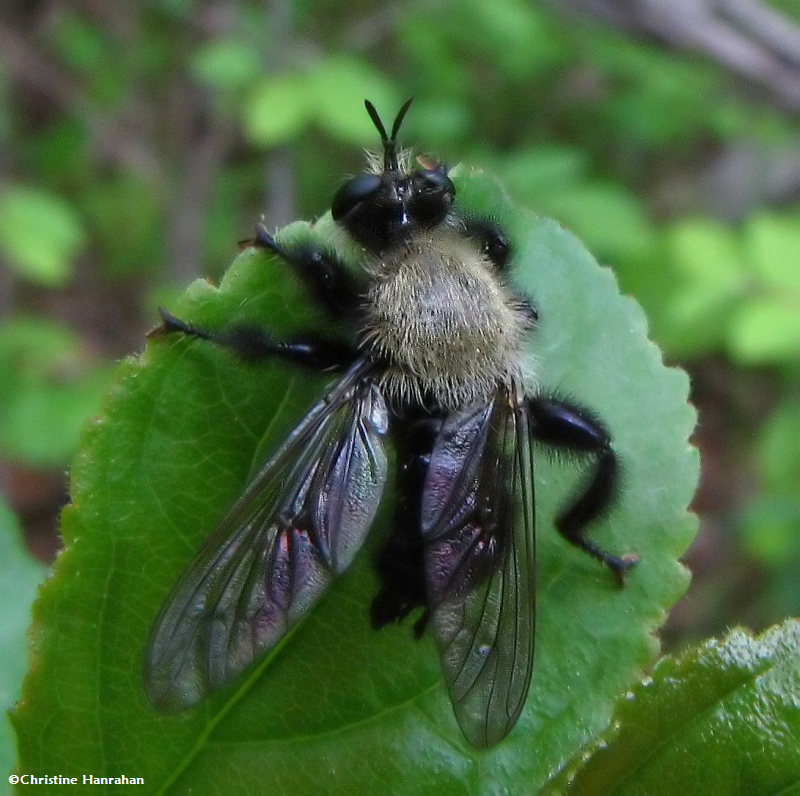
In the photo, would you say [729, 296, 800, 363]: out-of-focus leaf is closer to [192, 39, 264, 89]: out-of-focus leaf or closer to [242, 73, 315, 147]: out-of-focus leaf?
[242, 73, 315, 147]: out-of-focus leaf

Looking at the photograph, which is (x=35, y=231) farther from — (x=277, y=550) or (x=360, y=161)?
(x=277, y=550)

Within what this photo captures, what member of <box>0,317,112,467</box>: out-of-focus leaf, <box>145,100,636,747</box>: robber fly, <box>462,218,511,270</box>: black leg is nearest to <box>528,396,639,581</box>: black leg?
<box>145,100,636,747</box>: robber fly

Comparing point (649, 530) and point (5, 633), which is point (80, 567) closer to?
point (5, 633)

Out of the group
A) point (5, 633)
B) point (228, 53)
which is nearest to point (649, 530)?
point (5, 633)

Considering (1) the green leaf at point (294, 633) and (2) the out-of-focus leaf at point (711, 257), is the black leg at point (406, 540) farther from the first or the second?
(2) the out-of-focus leaf at point (711, 257)

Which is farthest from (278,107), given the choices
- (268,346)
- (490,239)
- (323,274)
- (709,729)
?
(709,729)

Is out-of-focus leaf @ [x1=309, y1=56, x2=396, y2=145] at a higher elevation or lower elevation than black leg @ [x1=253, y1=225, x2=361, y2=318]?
higher
